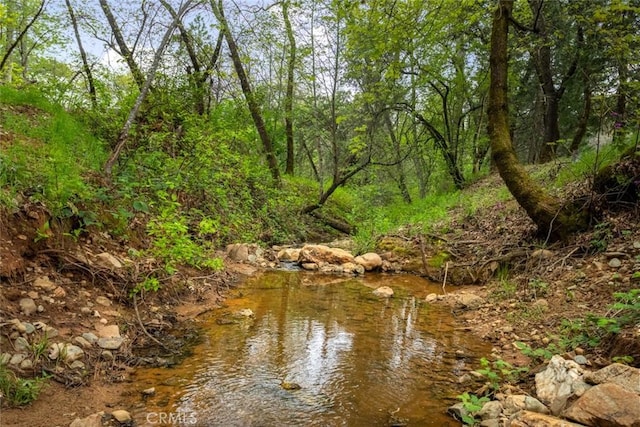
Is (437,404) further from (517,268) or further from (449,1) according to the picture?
(449,1)

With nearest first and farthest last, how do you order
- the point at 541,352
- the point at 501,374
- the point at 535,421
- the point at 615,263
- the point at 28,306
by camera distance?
the point at 535,421, the point at 28,306, the point at 541,352, the point at 501,374, the point at 615,263

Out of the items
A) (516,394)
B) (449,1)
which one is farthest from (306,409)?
(449,1)

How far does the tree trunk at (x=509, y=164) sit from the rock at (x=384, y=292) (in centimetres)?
257

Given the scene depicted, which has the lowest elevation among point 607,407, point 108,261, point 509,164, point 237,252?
point 607,407

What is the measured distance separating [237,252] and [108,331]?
4455 millimetres

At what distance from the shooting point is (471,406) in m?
2.86

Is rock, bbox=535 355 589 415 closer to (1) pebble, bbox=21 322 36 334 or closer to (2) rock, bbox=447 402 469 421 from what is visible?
(2) rock, bbox=447 402 469 421

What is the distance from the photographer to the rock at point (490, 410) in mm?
2795

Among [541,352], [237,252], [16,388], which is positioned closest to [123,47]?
[237,252]

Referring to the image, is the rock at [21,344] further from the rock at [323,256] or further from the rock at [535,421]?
the rock at [323,256]

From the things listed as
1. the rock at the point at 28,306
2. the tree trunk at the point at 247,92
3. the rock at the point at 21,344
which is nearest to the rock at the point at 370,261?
the tree trunk at the point at 247,92

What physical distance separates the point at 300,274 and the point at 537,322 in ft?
15.2

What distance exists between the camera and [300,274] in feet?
26.3

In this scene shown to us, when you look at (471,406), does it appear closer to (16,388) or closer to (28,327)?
(16,388)
